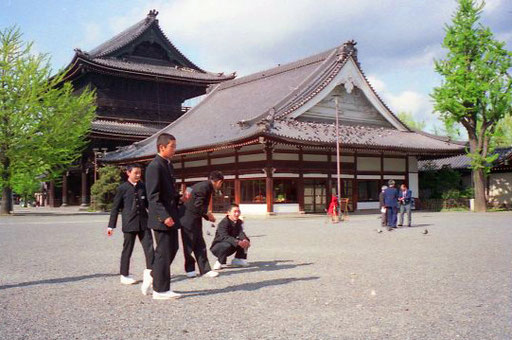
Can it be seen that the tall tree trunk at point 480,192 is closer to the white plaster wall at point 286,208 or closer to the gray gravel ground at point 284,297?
the white plaster wall at point 286,208

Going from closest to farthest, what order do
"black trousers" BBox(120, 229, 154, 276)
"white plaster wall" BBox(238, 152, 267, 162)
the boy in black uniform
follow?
1. "black trousers" BBox(120, 229, 154, 276)
2. the boy in black uniform
3. "white plaster wall" BBox(238, 152, 267, 162)

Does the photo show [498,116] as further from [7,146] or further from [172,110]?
[7,146]

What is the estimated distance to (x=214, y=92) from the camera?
33.8m

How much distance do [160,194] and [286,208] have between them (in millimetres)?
17563

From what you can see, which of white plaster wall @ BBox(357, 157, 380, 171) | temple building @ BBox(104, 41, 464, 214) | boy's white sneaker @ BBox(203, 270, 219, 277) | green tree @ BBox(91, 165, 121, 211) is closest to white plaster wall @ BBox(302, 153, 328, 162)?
temple building @ BBox(104, 41, 464, 214)

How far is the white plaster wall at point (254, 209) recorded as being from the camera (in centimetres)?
2278

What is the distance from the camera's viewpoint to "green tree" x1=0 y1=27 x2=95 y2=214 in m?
24.6

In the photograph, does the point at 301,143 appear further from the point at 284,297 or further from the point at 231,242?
the point at 284,297

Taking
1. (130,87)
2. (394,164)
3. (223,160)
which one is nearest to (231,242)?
(223,160)

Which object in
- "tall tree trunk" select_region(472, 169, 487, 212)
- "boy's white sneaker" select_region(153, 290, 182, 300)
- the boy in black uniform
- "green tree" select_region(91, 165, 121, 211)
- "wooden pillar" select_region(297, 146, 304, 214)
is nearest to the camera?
"boy's white sneaker" select_region(153, 290, 182, 300)

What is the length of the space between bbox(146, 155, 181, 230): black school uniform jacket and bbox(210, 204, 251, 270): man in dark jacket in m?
2.23

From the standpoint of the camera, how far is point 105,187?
28969 millimetres

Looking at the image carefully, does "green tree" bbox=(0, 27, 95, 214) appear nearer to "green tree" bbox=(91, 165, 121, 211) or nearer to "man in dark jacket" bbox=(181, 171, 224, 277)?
"green tree" bbox=(91, 165, 121, 211)

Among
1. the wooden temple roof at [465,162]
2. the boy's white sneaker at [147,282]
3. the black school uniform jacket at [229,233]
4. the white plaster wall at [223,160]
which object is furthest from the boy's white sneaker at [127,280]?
the wooden temple roof at [465,162]
